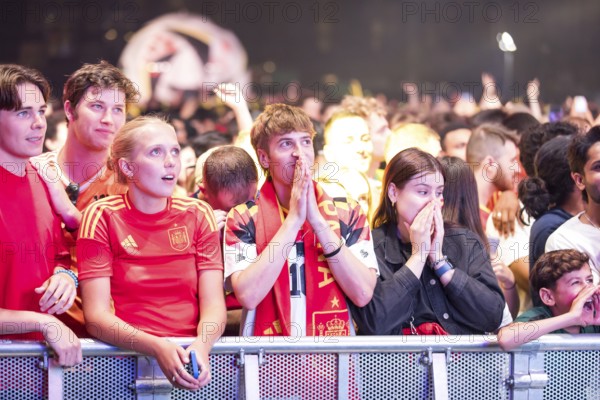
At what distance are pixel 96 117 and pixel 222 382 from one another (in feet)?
4.57

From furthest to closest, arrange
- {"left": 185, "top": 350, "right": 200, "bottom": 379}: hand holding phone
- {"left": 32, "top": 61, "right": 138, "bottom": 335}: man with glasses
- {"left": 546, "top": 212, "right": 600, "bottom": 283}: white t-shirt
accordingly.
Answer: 1. {"left": 32, "top": 61, "right": 138, "bottom": 335}: man with glasses
2. {"left": 546, "top": 212, "right": 600, "bottom": 283}: white t-shirt
3. {"left": 185, "top": 350, "right": 200, "bottom": 379}: hand holding phone

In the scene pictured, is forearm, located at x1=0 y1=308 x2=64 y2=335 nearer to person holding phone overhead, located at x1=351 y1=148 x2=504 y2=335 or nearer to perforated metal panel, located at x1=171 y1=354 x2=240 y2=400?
perforated metal panel, located at x1=171 y1=354 x2=240 y2=400

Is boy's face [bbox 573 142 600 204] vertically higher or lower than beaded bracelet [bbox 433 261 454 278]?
higher

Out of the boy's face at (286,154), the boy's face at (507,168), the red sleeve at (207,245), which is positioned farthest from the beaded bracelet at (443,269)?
the boy's face at (507,168)

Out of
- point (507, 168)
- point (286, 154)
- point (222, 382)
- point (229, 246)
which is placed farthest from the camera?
point (507, 168)

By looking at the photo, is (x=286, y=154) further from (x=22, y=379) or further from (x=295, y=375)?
(x=22, y=379)

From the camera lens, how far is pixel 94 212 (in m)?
2.76

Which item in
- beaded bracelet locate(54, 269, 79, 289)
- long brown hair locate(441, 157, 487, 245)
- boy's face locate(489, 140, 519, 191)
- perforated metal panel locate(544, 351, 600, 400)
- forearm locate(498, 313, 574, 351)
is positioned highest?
boy's face locate(489, 140, 519, 191)

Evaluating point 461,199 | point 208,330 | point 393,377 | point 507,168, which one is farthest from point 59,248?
point 507,168

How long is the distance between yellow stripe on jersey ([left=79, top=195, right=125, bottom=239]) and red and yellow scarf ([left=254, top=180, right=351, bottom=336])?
0.48 m

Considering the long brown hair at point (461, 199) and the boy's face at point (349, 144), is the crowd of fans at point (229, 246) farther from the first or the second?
the boy's face at point (349, 144)

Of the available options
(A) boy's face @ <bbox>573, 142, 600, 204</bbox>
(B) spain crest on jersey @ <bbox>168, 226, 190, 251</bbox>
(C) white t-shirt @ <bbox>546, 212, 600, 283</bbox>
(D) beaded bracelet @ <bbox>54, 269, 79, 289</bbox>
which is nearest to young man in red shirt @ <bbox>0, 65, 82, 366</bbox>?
(D) beaded bracelet @ <bbox>54, 269, 79, 289</bbox>

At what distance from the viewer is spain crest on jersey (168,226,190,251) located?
2.76 meters

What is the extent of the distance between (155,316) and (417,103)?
950cm
